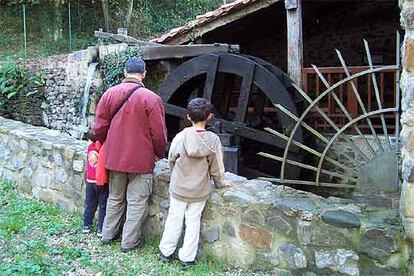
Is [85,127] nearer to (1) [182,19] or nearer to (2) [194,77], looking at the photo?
(2) [194,77]

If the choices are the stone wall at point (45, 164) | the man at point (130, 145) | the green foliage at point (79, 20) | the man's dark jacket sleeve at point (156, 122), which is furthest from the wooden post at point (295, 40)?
the green foliage at point (79, 20)

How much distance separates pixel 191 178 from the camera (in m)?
3.46

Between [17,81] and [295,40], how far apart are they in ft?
23.0

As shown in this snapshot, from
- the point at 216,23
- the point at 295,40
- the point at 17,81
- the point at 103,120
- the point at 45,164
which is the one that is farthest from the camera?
the point at 17,81

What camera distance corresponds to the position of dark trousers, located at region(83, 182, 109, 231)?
161 inches

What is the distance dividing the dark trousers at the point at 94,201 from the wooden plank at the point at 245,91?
153 inches

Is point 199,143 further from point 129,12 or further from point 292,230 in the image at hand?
point 129,12

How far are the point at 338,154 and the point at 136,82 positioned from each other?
160 inches

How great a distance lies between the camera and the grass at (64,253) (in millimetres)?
3428

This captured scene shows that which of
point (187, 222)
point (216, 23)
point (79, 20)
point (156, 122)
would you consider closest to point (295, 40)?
point (216, 23)

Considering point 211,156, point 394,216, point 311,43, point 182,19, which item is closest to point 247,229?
point 211,156

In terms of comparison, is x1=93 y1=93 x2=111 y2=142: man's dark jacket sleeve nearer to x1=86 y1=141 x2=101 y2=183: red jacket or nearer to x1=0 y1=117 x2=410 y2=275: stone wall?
x1=86 y1=141 x2=101 y2=183: red jacket

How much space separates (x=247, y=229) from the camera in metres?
3.44

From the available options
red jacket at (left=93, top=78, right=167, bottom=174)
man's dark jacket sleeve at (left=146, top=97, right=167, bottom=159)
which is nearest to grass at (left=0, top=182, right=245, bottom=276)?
red jacket at (left=93, top=78, right=167, bottom=174)
